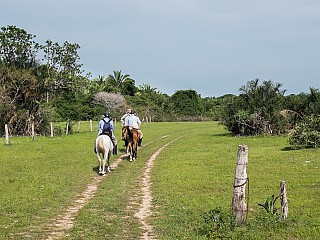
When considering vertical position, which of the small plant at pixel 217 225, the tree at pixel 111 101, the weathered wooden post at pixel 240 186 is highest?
the tree at pixel 111 101

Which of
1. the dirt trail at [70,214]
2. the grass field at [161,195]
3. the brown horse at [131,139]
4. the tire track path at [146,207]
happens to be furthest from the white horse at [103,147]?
the brown horse at [131,139]

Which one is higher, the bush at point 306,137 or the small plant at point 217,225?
the bush at point 306,137

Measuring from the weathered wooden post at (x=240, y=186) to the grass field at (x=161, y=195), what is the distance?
0.77 ft

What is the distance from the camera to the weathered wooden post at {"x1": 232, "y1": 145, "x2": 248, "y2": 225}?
337 inches

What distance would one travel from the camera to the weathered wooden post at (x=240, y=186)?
8555 millimetres

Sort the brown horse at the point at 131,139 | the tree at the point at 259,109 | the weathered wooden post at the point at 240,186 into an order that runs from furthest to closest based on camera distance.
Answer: the tree at the point at 259,109 → the brown horse at the point at 131,139 → the weathered wooden post at the point at 240,186

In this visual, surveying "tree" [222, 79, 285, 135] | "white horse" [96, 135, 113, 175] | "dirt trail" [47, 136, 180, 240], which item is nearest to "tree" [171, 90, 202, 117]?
"tree" [222, 79, 285, 135]

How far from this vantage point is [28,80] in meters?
37.9

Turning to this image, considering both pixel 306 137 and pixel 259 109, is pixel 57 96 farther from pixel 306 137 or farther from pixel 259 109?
pixel 306 137

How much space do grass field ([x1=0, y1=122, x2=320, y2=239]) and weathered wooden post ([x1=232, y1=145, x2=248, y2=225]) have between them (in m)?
0.23

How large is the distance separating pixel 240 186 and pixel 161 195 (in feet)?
12.4

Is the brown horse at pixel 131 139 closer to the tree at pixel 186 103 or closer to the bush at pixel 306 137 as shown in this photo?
the bush at pixel 306 137

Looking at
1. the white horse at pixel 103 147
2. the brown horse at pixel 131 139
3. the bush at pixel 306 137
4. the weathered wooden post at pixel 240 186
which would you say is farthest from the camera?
the bush at pixel 306 137

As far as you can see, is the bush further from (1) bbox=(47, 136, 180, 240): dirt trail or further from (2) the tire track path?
(1) bbox=(47, 136, 180, 240): dirt trail
